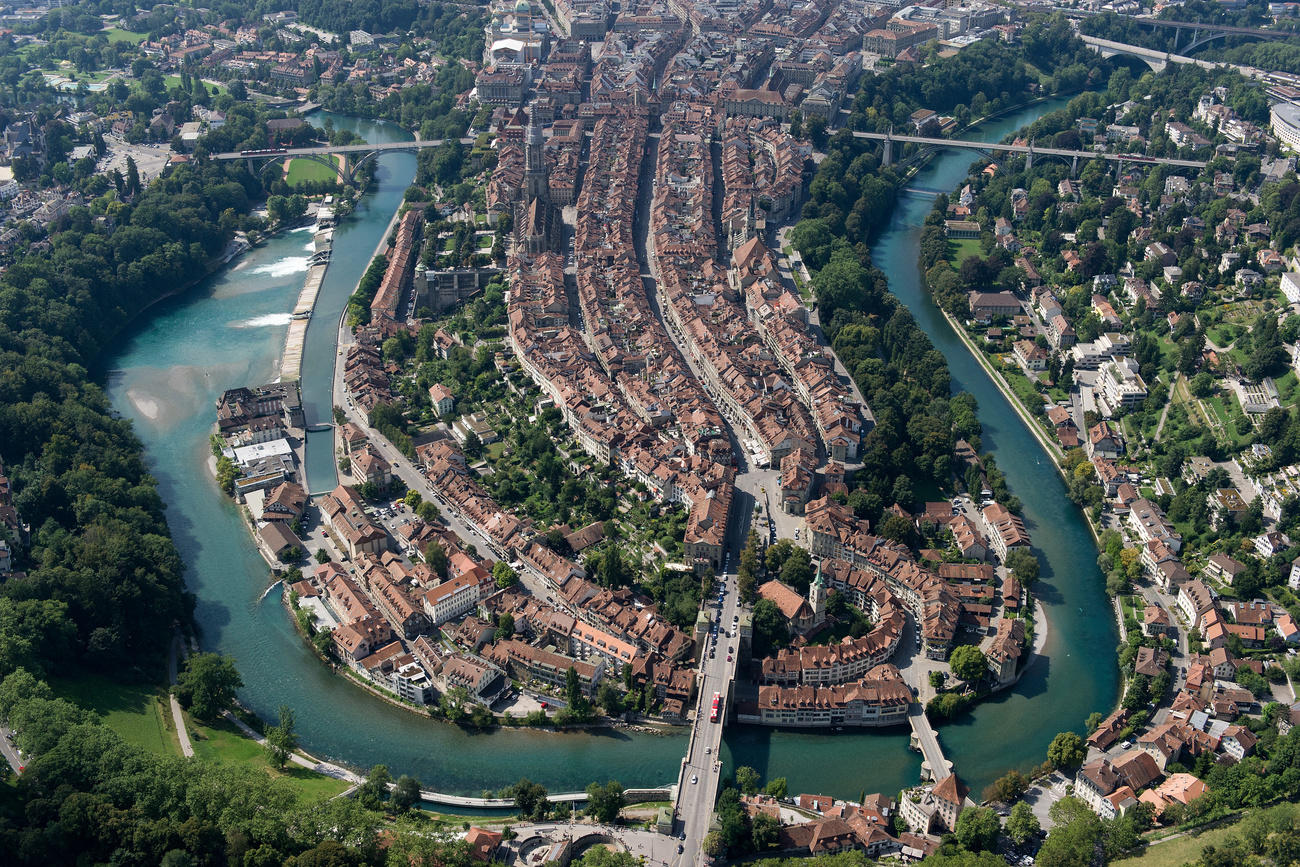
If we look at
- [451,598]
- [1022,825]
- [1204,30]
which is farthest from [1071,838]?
[1204,30]

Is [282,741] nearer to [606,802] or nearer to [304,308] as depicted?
[606,802]

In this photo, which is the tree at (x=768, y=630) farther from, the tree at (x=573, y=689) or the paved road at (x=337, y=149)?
the paved road at (x=337, y=149)

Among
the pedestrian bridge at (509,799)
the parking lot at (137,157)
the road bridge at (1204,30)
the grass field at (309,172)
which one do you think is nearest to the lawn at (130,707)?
the pedestrian bridge at (509,799)

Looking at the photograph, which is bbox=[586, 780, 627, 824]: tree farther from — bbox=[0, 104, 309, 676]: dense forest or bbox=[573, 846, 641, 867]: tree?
bbox=[0, 104, 309, 676]: dense forest

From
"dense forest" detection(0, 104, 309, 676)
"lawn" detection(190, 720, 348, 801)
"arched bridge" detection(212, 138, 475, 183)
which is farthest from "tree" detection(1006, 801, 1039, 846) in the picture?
"arched bridge" detection(212, 138, 475, 183)

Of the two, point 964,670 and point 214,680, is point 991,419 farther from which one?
point 214,680
